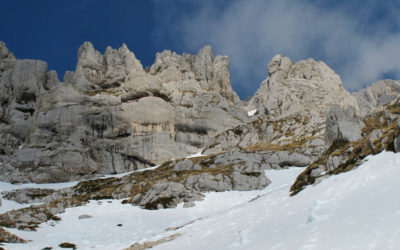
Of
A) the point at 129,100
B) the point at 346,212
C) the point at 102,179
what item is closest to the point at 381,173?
the point at 346,212

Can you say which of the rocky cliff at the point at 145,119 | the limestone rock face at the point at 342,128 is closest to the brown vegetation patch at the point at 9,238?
the limestone rock face at the point at 342,128

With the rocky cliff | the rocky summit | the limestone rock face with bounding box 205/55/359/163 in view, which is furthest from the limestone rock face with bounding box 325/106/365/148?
the limestone rock face with bounding box 205/55/359/163

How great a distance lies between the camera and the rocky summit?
81.3 m

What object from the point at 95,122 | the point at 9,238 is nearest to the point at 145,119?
the point at 95,122

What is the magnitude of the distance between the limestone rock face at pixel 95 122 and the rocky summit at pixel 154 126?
1.14 feet

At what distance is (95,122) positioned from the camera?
120500mm

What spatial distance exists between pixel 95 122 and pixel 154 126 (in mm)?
20388

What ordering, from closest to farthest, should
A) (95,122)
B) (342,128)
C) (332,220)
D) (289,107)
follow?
(332,220) → (342,128) → (95,122) → (289,107)

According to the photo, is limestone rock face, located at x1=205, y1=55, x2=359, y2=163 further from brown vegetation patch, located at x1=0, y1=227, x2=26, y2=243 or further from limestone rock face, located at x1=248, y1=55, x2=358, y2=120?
brown vegetation patch, located at x1=0, y1=227, x2=26, y2=243

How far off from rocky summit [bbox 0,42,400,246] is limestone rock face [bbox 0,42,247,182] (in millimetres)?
348

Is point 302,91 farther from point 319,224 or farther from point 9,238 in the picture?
point 319,224

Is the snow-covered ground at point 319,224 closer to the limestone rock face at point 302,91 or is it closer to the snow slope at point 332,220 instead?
the snow slope at point 332,220

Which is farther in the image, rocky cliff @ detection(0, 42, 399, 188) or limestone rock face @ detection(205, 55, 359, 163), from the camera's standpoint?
limestone rock face @ detection(205, 55, 359, 163)

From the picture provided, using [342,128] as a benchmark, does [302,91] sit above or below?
above
